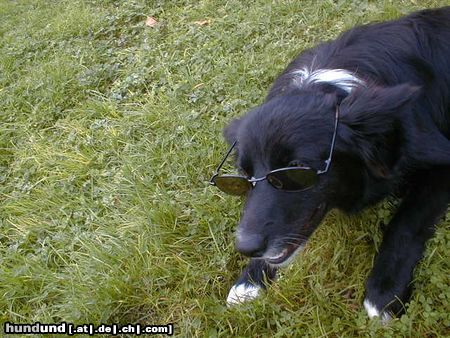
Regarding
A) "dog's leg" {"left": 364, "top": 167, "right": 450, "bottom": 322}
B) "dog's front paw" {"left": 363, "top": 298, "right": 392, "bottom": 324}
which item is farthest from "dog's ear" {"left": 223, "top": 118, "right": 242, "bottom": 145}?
"dog's front paw" {"left": 363, "top": 298, "right": 392, "bottom": 324}

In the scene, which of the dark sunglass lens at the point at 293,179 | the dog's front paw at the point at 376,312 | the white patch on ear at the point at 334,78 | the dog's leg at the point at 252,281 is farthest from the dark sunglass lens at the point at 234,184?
the dog's front paw at the point at 376,312

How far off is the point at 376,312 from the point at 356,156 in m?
0.71

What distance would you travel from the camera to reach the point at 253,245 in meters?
2.17

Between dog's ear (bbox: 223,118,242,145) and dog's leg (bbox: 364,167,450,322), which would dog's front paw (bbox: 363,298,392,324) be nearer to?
dog's leg (bbox: 364,167,450,322)

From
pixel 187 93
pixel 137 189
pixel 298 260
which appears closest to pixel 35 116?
pixel 187 93

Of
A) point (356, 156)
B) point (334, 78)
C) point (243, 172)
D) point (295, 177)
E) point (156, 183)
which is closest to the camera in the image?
point (295, 177)

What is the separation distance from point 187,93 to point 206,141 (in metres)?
0.75

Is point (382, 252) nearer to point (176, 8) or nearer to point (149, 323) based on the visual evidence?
point (149, 323)

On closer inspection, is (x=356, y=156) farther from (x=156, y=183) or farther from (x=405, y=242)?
(x=156, y=183)

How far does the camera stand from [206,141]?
3.64 m

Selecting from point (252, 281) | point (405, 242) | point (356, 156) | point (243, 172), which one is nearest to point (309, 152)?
point (356, 156)

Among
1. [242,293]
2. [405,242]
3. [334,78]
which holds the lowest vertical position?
[242,293]

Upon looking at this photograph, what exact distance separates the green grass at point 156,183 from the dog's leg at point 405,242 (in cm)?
7

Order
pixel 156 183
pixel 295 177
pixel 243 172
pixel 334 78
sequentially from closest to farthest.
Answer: pixel 295 177
pixel 243 172
pixel 334 78
pixel 156 183
